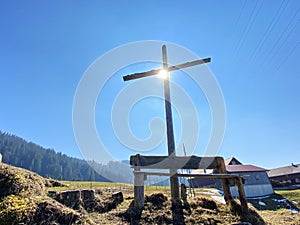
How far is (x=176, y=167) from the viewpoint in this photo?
6.79 m

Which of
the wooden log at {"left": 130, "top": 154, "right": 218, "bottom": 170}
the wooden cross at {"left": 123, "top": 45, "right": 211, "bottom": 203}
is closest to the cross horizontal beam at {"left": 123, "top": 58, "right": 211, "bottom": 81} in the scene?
the wooden cross at {"left": 123, "top": 45, "right": 211, "bottom": 203}

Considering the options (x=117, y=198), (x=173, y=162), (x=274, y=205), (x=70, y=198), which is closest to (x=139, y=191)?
(x=117, y=198)

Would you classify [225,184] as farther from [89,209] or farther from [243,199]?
[89,209]

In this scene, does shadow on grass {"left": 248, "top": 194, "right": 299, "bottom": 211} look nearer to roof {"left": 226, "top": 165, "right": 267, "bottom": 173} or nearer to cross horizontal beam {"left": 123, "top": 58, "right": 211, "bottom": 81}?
roof {"left": 226, "top": 165, "right": 267, "bottom": 173}

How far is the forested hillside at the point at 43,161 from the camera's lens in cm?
12888

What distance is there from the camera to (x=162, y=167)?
673cm

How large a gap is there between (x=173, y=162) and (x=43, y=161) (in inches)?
6380

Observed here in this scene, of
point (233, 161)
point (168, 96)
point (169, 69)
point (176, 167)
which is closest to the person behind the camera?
point (176, 167)

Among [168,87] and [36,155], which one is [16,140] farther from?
[168,87]

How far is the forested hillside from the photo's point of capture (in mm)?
128875

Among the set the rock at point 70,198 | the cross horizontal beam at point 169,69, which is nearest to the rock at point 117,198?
the rock at point 70,198

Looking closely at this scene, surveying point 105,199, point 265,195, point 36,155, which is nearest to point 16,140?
point 36,155

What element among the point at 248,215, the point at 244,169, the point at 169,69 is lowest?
the point at 248,215

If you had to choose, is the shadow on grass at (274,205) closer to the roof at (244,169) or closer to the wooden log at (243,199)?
the roof at (244,169)
